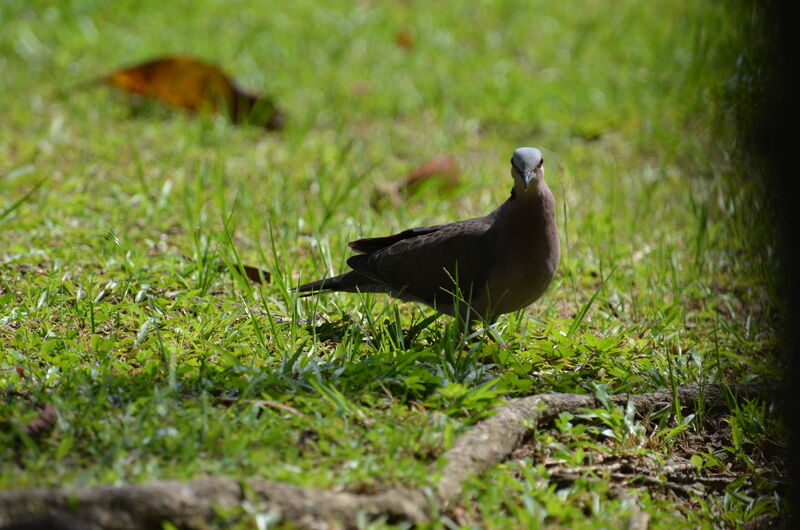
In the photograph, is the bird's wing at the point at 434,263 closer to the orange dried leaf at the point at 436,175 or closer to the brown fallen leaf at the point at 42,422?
the brown fallen leaf at the point at 42,422

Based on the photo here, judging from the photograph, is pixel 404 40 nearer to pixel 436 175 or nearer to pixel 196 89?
pixel 196 89

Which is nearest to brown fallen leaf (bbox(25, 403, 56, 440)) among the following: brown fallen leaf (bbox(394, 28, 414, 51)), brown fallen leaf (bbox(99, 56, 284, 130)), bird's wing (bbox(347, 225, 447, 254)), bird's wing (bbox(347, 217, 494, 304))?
bird's wing (bbox(347, 217, 494, 304))

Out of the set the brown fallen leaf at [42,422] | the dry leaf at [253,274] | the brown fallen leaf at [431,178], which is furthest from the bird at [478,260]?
the brown fallen leaf at [431,178]

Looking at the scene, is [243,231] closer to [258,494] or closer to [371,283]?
[371,283]

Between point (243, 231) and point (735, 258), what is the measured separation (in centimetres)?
256

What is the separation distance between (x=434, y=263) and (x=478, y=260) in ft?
0.63

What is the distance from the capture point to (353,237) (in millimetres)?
4539

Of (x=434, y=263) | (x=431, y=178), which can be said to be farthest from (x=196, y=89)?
(x=434, y=263)

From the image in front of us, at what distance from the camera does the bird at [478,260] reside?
3398 mm

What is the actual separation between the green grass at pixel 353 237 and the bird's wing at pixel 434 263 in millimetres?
167

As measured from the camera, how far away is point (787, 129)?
2.76 m

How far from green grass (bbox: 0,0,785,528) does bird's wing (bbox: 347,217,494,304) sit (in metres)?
0.17

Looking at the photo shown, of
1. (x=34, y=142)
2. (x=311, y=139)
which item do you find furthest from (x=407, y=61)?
(x=34, y=142)

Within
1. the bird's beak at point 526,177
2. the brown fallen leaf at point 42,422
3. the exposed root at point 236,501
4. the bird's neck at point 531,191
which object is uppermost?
the bird's beak at point 526,177
